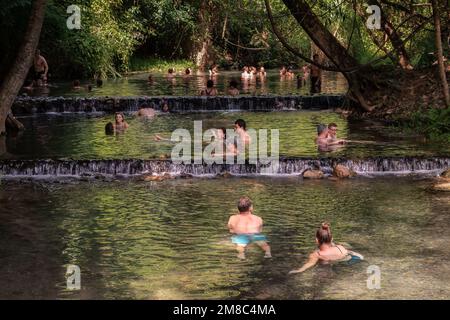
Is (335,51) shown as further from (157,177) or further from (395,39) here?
(157,177)

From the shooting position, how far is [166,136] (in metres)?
21.0

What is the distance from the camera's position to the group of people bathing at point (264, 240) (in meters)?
10.4

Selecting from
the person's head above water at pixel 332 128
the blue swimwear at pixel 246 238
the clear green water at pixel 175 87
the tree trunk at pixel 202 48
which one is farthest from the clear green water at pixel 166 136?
the tree trunk at pixel 202 48

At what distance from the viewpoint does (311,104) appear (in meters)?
28.5

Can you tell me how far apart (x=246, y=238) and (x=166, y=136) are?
9792mm

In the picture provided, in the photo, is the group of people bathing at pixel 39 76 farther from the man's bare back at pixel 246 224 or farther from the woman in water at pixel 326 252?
the woman in water at pixel 326 252

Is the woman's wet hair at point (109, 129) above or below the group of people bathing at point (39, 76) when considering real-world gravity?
below

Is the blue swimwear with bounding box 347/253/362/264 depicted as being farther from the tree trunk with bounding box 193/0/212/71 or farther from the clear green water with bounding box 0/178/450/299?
the tree trunk with bounding box 193/0/212/71

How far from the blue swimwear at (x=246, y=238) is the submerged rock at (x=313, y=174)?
462cm

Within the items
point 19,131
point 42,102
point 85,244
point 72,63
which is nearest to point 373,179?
point 85,244

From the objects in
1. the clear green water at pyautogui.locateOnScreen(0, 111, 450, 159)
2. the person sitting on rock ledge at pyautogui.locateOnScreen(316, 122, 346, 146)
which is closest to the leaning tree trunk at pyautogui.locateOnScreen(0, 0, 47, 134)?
the clear green water at pyautogui.locateOnScreen(0, 111, 450, 159)

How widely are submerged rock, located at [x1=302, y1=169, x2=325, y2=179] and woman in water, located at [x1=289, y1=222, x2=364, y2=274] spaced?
18.2 ft

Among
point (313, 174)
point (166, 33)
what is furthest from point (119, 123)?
point (166, 33)
